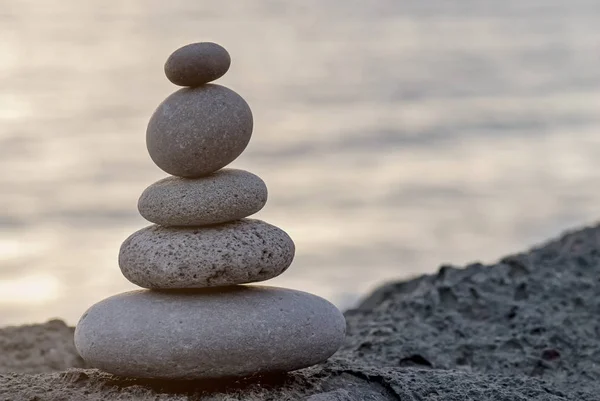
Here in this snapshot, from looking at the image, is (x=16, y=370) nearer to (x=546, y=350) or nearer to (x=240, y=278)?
(x=240, y=278)

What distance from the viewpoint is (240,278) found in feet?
19.6

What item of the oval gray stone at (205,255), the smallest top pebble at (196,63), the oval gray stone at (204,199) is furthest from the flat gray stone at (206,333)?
the smallest top pebble at (196,63)

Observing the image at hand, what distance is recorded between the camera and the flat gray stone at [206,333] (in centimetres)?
582

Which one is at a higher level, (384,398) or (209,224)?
(209,224)

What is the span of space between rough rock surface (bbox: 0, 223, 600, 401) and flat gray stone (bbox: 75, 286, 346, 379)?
0.62ft

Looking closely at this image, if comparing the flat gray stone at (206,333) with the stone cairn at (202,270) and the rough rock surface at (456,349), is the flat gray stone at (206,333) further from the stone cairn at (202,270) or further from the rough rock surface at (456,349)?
the rough rock surface at (456,349)

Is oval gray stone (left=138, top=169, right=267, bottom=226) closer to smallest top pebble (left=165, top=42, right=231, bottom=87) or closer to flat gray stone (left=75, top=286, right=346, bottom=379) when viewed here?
flat gray stone (left=75, top=286, right=346, bottom=379)

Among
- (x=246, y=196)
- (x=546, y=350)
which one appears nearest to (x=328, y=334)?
(x=246, y=196)

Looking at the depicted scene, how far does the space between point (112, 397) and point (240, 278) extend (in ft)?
3.17

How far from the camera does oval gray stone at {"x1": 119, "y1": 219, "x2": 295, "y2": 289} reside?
5.88 metres

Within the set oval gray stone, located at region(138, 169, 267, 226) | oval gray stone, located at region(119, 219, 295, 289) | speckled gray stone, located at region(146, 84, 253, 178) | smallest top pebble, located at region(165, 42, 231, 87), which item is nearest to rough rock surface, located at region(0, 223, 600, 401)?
oval gray stone, located at region(119, 219, 295, 289)

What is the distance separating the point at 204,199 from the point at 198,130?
1.24ft

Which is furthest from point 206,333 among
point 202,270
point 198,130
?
point 198,130

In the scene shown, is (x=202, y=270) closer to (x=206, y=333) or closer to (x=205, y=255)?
(x=205, y=255)
